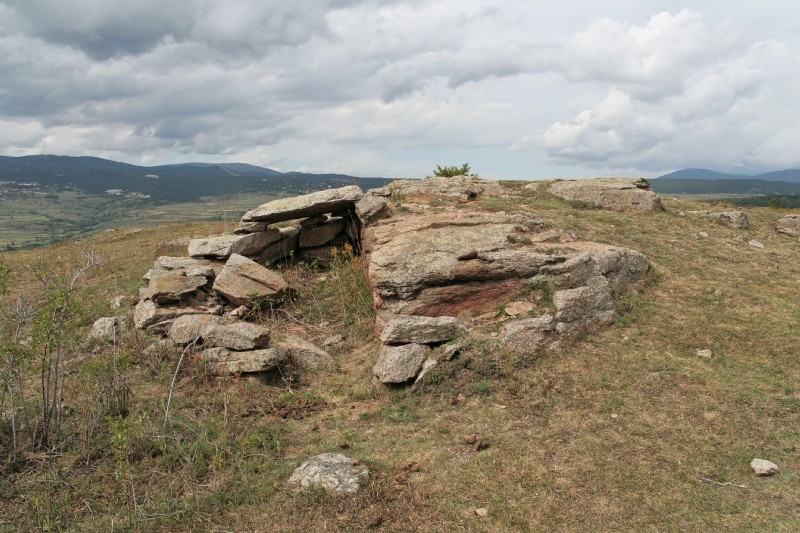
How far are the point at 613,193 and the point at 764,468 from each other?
47.0ft

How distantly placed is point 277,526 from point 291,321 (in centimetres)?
770

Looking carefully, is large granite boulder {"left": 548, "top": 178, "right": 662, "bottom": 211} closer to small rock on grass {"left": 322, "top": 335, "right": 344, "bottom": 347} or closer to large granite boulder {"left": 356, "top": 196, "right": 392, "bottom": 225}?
large granite boulder {"left": 356, "top": 196, "right": 392, "bottom": 225}

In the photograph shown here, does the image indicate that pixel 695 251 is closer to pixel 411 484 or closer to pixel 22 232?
pixel 411 484

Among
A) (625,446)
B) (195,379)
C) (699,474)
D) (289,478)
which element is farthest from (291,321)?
(699,474)

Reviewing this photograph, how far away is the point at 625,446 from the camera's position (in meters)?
7.08

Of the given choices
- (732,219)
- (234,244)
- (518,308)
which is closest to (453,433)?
(518,308)

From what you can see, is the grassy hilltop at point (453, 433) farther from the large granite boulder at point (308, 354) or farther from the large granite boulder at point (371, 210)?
the large granite boulder at point (371, 210)

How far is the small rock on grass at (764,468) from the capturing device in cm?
639

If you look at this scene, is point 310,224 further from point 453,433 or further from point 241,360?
point 453,433

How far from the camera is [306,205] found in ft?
49.9

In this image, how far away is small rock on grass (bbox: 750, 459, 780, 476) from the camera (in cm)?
639

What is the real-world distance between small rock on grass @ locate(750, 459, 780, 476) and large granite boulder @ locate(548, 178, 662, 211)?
13.6m

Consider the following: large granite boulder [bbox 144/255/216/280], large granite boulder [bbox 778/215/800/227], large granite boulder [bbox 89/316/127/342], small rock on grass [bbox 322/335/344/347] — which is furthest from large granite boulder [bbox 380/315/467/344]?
large granite boulder [bbox 778/215/800/227]

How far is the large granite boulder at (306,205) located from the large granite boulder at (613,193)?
9.17 m
